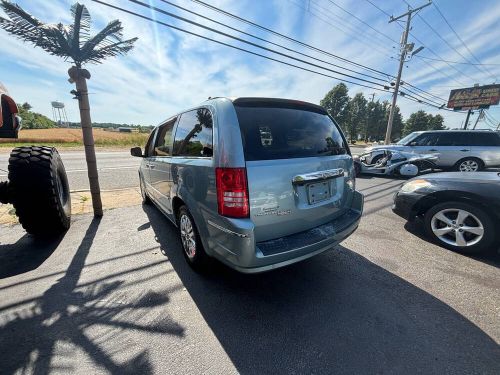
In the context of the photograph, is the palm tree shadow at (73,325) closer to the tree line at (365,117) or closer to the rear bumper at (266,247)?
the rear bumper at (266,247)

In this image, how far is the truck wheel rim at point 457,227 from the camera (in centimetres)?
303

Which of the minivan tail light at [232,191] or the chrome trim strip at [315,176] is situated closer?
the minivan tail light at [232,191]

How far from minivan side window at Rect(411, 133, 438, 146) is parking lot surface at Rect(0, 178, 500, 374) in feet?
26.8

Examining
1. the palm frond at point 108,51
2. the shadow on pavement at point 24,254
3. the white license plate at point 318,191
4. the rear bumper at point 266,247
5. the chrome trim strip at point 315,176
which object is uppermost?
the palm frond at point 108,51

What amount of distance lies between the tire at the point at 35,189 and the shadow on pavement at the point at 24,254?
7.4 inches

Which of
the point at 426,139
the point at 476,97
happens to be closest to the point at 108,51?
the point at 426,139

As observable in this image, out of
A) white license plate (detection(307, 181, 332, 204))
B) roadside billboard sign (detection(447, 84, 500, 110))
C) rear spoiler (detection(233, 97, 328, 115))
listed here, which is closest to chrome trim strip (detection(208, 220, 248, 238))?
white license plate (detection(307, 181, 332, 204))

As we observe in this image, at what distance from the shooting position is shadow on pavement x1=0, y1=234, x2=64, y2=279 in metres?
2.76

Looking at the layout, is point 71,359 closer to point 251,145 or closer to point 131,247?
point 131,247

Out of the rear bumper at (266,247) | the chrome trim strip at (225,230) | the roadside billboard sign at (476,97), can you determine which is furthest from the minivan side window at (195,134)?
the roadside billboard sign at (476,97)

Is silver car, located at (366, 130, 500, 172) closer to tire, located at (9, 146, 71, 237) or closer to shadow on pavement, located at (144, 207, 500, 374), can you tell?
shadow on pavement, located at (144, 207, 500, 374)

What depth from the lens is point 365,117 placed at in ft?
164

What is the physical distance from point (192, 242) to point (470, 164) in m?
11.4

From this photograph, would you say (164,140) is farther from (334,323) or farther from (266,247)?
(334,323)
